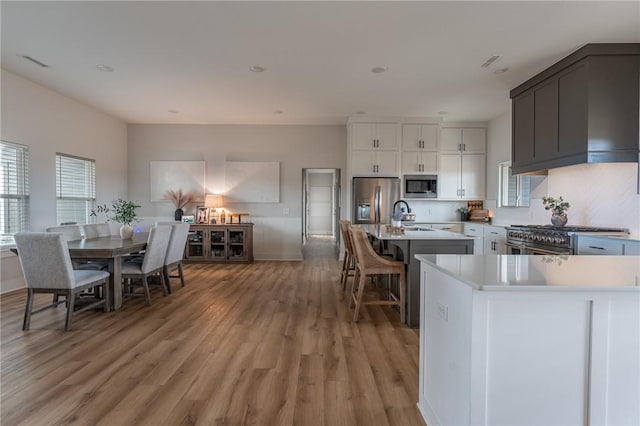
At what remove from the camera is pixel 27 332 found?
286 centimetres

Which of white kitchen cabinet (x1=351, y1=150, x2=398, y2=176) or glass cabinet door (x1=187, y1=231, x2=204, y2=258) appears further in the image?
glass cabinet door (x1=187, y1=231, x2=204, y2=258)

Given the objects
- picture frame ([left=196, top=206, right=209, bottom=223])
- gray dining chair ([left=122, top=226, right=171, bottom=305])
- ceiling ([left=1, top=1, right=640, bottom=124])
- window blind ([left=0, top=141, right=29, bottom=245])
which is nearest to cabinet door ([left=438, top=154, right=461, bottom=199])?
ceiling ([left=1, top=1, right=640, bottom=124])

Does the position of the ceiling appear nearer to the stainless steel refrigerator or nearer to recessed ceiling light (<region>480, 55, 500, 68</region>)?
recessed ceiling light (<region>480, 55, 500, 68</region>)

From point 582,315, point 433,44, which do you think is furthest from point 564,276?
point 433,44

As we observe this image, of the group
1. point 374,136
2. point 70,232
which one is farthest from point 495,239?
point 70,232

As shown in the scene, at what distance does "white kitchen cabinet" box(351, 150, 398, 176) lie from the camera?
6098 millimetres

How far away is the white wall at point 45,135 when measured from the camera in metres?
4.20

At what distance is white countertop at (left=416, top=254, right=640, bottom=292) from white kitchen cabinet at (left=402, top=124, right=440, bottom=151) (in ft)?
15.1

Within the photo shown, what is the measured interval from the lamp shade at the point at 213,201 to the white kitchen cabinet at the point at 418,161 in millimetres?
3687

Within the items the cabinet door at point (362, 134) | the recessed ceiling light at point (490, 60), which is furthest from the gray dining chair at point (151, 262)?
the recessed ceiling light at point (490, 60)

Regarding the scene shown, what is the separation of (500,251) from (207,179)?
565 cm

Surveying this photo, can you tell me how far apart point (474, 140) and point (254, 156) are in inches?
177

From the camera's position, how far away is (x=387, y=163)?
614 centimetres

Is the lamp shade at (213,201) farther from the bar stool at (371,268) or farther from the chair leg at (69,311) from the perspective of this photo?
the bar stool at (371,268)
